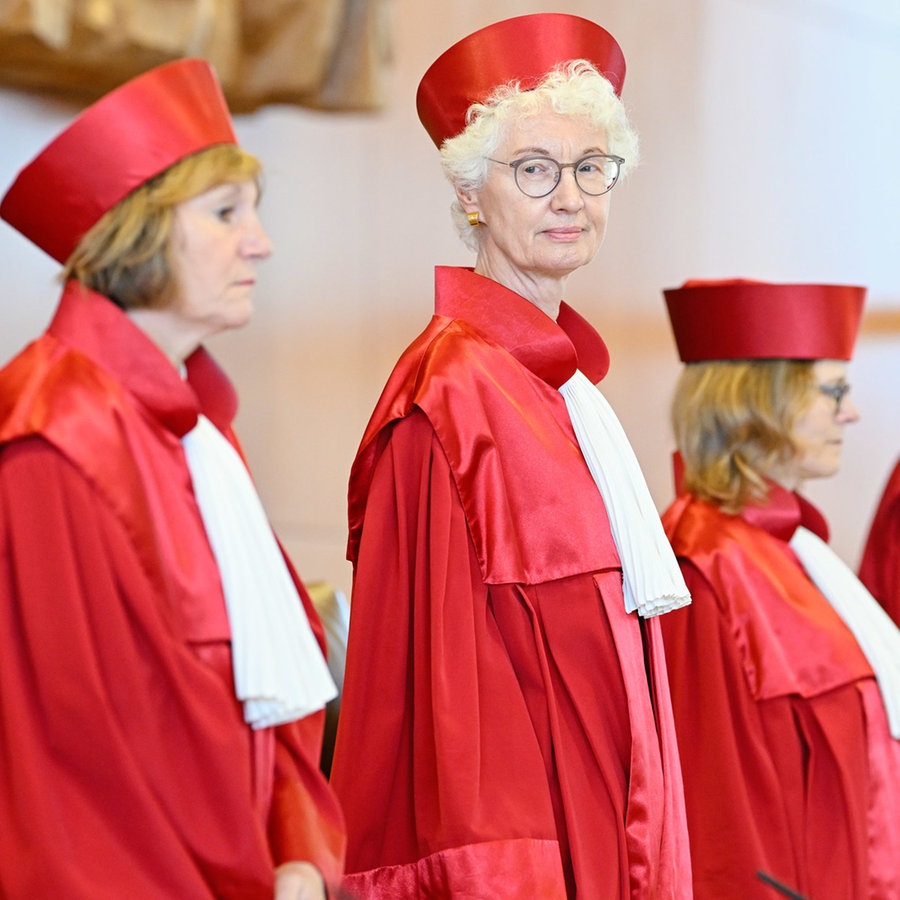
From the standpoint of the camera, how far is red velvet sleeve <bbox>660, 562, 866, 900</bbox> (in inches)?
121

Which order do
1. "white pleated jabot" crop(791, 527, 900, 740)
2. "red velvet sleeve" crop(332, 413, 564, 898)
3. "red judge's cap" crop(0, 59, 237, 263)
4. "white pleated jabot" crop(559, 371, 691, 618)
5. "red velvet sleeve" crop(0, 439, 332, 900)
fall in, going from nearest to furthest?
"red velvet sleeve" crop(0, 439, 332, 900), "red judge's cap" crop(0, 59, 237, 263), "red velvet sleeve" crop(332, 413, 564, 898), "white pleated jabot" crop(559, 371, 691, 618), "white pleated jabot" crop(791, 527, 900, 740)

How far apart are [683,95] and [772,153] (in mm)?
527

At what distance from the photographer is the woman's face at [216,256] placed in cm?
192

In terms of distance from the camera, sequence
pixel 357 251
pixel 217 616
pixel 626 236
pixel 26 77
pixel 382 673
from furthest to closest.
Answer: pixel 626 236
pixel 357 251
pixel 26 77
pixel 382 673
pixel 217 616

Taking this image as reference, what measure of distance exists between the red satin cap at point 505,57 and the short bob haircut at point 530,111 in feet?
0.06

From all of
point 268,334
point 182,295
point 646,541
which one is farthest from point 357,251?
point 182,295

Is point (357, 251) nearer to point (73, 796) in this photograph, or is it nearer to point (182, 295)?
point (182, 295)

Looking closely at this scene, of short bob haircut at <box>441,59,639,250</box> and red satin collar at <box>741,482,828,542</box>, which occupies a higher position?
short bob haircut at <box>441,59,639,250</box>

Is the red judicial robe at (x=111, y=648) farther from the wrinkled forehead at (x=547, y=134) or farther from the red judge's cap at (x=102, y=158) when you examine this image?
the wrinkled forehead at (x=547, y=134)

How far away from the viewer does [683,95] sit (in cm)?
532

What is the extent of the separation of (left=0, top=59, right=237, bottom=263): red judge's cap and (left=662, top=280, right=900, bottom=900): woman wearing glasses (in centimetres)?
171

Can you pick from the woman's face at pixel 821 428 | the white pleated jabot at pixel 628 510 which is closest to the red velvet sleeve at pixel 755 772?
the woman's face at pixel 821 428

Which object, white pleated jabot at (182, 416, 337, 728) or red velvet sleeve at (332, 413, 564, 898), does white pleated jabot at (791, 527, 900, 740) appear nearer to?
red velvet sleeve at (332, 413, 564, 898)

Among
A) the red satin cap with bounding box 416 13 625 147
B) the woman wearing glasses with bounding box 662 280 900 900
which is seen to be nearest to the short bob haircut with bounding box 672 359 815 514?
the woman wearing glasses with bounding box 662 280 900 900
